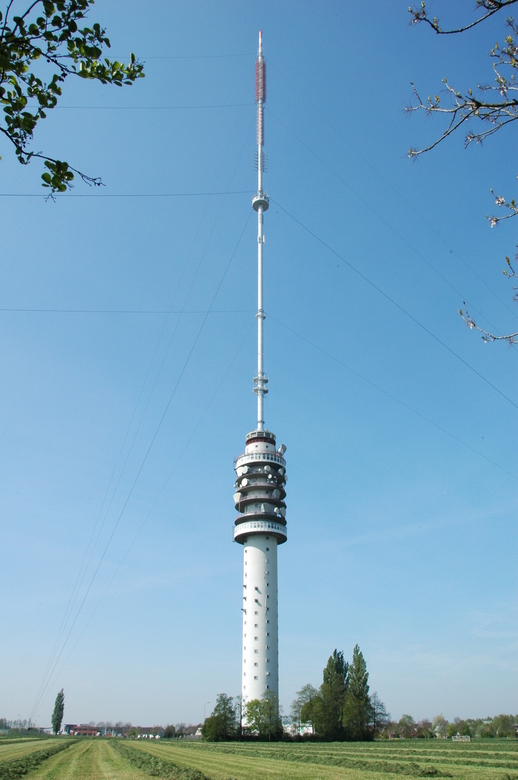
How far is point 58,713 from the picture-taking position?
179 m

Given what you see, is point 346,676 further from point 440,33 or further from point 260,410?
point 440,33

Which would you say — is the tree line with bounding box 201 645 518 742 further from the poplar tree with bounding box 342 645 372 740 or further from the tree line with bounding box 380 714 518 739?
the tree line with bounding box 380 714 518 739

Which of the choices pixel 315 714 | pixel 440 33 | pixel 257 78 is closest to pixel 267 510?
pixel 315 714

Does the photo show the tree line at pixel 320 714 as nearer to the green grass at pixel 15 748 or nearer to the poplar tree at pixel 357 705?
the poplar tree at pixel 357 705

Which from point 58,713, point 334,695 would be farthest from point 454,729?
point 58,713

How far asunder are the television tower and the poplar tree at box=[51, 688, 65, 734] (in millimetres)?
109706

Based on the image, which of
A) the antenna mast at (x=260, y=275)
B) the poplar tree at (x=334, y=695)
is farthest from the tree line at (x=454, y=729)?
the antenna mast at (x=260, y=275)

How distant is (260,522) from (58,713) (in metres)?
120

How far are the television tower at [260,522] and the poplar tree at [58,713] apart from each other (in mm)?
109706

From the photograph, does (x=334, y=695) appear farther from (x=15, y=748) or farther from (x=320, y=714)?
(x=15, y=748)

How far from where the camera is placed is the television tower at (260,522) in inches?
3935

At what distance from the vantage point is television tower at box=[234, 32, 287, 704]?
9994 cm

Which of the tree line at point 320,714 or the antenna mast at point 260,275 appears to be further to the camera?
the antenna mast at point 260,275

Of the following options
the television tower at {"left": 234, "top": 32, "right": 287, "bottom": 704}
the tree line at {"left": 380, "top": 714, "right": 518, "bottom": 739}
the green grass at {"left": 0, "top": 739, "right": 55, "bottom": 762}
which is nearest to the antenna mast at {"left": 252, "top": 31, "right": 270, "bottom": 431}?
the television tower at {"left": 234, "top": 32, "right": 287, "bottom": 704}
